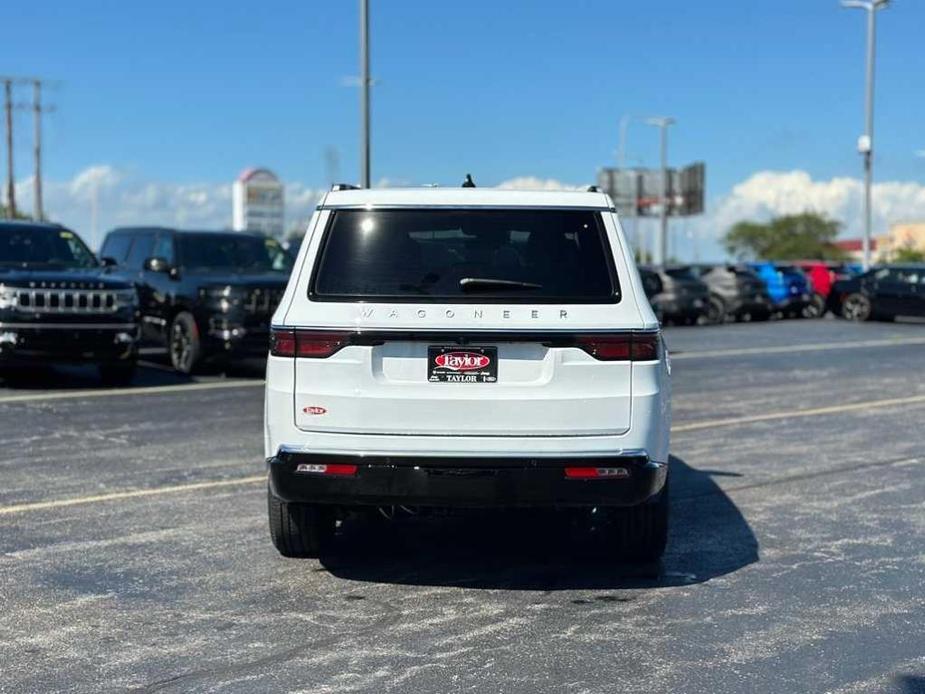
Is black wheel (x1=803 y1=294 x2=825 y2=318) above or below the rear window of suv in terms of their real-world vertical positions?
below

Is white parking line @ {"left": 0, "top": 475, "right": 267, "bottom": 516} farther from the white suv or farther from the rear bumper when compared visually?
the rear bumper

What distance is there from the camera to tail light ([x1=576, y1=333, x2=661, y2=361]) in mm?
5676

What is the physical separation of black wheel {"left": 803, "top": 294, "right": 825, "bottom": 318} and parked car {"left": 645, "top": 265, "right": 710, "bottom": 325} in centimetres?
503

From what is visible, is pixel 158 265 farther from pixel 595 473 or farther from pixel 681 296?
pixel 681 296

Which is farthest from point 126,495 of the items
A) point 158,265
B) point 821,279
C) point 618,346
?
point 821,279

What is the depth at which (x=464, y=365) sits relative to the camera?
5.70 metres

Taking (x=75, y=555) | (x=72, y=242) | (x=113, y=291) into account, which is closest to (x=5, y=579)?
(x=75, y=555)

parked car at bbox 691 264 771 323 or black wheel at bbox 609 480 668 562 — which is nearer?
black wheel at bbox 609 480 668 562

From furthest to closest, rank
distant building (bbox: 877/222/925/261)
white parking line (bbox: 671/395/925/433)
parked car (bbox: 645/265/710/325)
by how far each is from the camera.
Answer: distant building (bbox: 877/222/925/261), parked car (bbox: 645/265/710/325), white parking line (bbox: 671/395/925/433)

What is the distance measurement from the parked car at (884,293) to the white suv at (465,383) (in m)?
29.5

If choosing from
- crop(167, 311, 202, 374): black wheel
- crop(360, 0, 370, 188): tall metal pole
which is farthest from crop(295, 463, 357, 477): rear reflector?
crop(360, 0, 370, 188): tall metal pole

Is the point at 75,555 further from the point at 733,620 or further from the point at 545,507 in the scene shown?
the point at 733,620

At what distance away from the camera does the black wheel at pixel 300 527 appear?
6375mm

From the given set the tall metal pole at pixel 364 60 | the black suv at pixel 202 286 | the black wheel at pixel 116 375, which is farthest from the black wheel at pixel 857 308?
the black wheel at pixel 116 375
